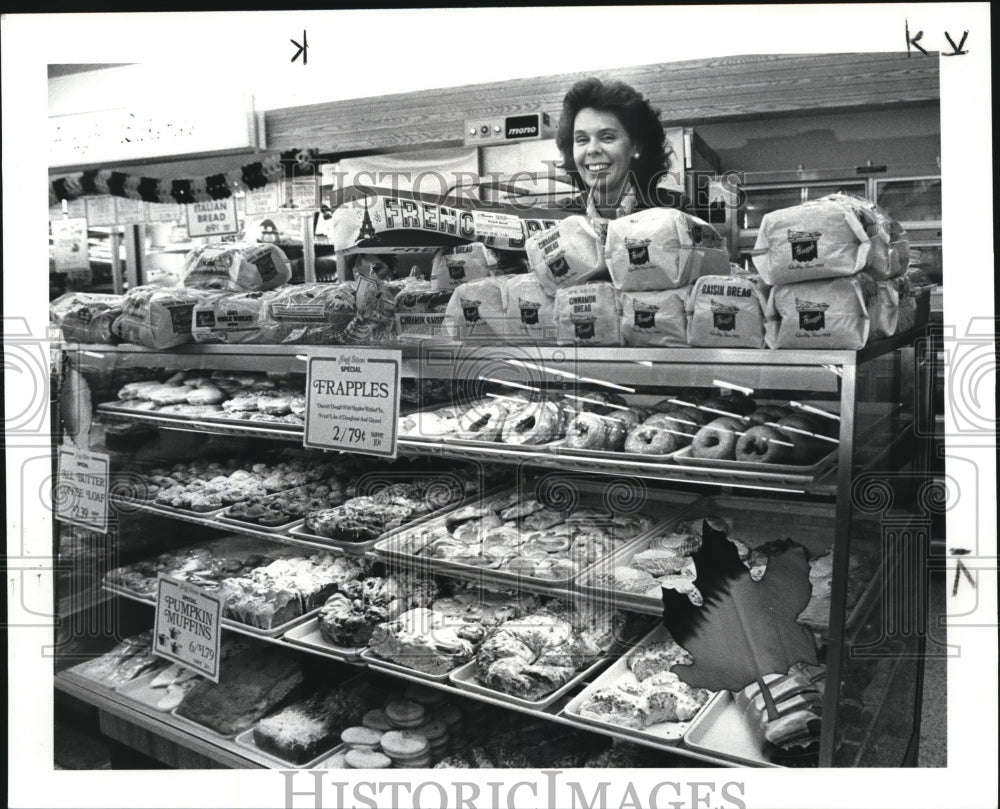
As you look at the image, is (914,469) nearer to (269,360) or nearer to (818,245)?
(818,245)

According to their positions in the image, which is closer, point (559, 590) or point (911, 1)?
point (911, 1)

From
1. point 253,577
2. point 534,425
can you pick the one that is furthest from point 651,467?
point 253,577

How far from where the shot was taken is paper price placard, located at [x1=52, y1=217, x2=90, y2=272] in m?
3.57

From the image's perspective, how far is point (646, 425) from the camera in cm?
180

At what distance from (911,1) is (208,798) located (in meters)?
2.16

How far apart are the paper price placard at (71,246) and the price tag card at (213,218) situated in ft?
2.94

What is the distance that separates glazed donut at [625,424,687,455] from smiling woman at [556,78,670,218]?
2.08 ft

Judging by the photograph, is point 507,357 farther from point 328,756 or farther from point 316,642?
point 328,756

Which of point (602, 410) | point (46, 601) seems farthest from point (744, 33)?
point (46, 601)

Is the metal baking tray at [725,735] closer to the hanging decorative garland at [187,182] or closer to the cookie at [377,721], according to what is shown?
the cookie at [377,721]

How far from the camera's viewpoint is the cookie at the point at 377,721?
209 centimetres

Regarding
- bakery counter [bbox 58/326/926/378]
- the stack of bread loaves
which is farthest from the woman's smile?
the stack of bread loaves

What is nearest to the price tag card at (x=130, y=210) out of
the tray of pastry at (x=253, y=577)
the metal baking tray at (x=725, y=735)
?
the tray of pastry at (x=253, y=577)

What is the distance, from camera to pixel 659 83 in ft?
6.69
